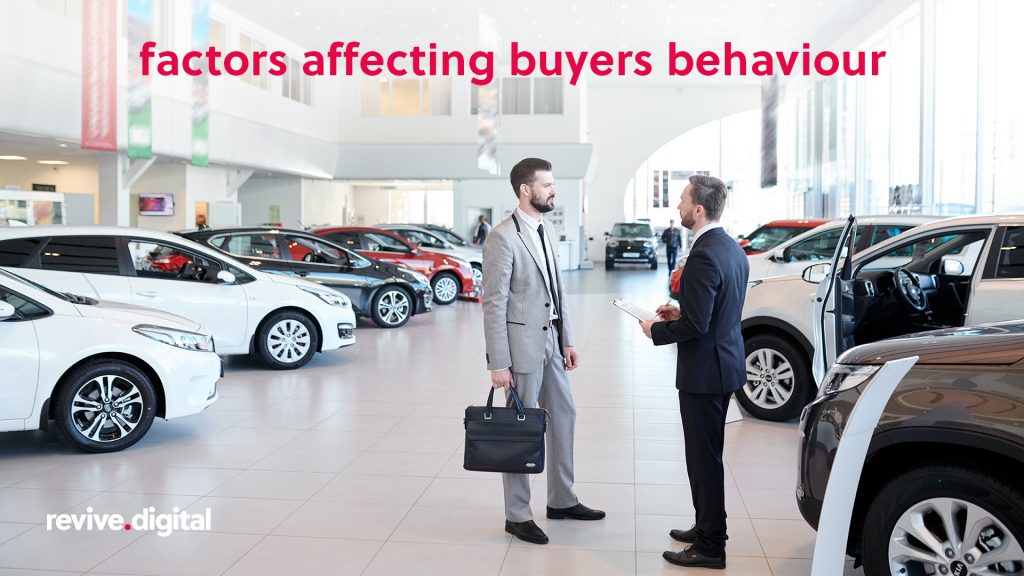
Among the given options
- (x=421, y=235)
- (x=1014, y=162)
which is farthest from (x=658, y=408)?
(x=421, y=235)

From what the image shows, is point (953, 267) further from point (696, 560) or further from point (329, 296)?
point (329, 296)

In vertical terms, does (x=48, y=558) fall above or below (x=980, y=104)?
below

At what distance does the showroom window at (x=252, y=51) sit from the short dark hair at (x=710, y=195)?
74.2 ft

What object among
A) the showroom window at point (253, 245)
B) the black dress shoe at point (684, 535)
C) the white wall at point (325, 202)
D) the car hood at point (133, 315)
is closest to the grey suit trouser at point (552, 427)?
the black dress shoe at point (684, 535)

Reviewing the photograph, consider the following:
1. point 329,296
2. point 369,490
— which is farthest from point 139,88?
point 369,490

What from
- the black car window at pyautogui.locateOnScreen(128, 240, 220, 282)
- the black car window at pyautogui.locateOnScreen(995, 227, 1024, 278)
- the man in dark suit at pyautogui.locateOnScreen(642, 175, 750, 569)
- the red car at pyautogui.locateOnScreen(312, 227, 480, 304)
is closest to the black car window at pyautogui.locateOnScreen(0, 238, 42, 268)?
the black car window at pyautogui.locateOnScreen(128, 240, 220, 282)

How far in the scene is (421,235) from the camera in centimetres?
1912

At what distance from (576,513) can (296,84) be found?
25436 millimetres

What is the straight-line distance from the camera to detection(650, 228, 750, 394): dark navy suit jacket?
146 inches

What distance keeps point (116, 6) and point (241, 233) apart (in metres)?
8.63

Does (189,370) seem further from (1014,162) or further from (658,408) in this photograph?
(1014,162)

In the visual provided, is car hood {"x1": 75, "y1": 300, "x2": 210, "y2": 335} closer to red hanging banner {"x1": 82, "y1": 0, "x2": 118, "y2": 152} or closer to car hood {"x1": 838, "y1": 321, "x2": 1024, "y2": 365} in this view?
car hood {"x1": 838, "y1": 321, "x2": 1024, "y2": 365}

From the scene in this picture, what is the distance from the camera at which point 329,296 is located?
31.6 ft

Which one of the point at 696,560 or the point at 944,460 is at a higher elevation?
the point at 944,460
